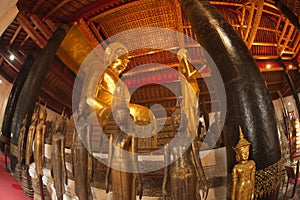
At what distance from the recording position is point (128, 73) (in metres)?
2.15

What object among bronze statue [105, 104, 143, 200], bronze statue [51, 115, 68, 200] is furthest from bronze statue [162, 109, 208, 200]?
bronze statue [51, 115, 68, 200]

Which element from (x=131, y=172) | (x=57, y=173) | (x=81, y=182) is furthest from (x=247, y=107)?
(x=57, y=173)

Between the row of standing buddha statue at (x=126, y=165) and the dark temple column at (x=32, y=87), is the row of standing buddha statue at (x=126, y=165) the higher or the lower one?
the lower one

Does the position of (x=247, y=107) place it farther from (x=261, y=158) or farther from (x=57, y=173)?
(x=57, y=173)

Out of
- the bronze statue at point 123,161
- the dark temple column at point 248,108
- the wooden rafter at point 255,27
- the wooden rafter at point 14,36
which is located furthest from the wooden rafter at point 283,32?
the wooden rafter at point 14,36

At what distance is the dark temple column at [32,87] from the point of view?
87.2 inches

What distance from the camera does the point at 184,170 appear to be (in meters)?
0.82

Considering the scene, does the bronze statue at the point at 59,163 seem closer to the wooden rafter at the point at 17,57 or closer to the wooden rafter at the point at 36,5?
the wooden rafter at the point at 17,57

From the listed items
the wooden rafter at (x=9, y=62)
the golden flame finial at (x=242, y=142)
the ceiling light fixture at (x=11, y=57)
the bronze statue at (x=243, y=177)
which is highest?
the ceiling light fixture at (x=11, y=57)

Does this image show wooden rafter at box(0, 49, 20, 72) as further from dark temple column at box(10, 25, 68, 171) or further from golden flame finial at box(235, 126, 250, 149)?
golden flame finial at box(235, 126, 250, 149)

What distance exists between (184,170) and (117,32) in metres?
1.87

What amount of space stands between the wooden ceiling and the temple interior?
1 centimetres

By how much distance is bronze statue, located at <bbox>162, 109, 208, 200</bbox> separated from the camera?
2.64 ft

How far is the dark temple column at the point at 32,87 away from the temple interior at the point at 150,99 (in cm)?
1
